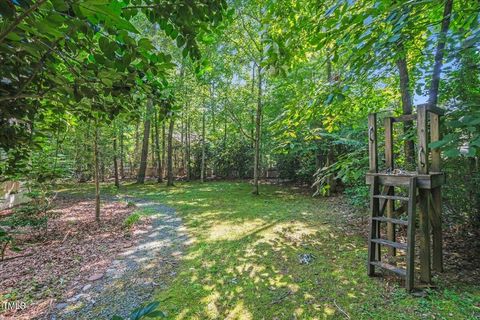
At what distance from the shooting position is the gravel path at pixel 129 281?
7.85ft

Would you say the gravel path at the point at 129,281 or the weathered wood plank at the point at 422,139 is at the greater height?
the weathered wood plank at the point at 422,139

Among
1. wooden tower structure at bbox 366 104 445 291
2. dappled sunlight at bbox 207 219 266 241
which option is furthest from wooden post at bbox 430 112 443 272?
dappled sunlight at bbox 207 219 266 241

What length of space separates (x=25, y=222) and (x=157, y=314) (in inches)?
169

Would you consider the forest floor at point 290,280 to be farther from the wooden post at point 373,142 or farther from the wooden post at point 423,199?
the wooden post at point 373,142

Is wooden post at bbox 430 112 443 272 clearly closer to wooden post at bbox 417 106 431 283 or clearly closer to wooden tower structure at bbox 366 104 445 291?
wooden tower structure at bbox 366 104 445 291

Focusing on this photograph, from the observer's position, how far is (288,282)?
279 cm

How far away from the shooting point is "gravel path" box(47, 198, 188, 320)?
239cm

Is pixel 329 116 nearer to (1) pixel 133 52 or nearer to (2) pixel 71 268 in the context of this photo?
(1) pixel 133 52

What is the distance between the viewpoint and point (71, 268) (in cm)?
327

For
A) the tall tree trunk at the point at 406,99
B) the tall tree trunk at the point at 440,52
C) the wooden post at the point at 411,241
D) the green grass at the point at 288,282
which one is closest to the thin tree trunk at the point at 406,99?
the tall tree trunk at the point at 406,99

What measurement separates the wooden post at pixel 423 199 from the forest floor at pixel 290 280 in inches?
9.6

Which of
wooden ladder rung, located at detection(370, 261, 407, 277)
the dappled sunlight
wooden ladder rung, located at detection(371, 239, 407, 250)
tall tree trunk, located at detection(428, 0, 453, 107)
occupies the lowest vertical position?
the dappled sunlight

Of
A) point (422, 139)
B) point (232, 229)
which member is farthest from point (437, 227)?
point (232, 229)

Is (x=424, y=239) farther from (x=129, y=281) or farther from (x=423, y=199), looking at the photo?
(x=129, y=281)
